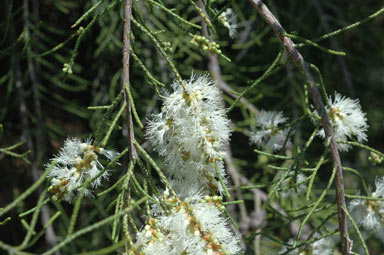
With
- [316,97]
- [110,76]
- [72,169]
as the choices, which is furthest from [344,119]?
[110,76]

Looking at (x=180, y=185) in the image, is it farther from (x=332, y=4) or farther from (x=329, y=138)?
(x=332, y=4)

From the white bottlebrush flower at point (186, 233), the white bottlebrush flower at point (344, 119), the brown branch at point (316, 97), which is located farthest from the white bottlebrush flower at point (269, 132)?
the white bottlebrush flower at point (186, 233)

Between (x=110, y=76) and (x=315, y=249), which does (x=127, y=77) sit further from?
(x=110, y=76)

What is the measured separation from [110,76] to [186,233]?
112 cm

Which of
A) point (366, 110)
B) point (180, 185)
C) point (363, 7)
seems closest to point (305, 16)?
point (363, 7)

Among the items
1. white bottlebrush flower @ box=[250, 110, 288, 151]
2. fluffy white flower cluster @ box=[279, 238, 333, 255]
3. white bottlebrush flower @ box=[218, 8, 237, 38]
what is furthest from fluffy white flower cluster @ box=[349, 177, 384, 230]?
white bottlebrush flower @ box=[218, 8, 237, 38]

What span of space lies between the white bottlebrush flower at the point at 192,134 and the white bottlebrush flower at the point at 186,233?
0.31 feet

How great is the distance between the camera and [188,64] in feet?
6.04

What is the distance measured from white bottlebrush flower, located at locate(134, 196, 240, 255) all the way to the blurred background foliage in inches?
29.7

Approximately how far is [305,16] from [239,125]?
60 centimetres

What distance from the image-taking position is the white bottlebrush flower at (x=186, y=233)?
31.7 inches

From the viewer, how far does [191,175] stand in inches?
36.7

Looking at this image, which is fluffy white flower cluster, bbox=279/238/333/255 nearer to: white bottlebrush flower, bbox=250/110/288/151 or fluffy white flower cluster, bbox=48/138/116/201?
white bottlebrush flower, bbox=250/110/288/151

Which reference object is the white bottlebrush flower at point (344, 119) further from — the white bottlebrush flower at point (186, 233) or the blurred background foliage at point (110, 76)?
the blurred background foliage at point (110, 76)
